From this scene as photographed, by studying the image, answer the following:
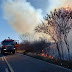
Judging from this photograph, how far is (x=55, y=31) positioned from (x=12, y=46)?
450 inches

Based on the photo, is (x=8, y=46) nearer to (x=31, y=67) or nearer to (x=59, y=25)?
(x=59, y=25)

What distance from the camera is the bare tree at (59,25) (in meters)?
18.5

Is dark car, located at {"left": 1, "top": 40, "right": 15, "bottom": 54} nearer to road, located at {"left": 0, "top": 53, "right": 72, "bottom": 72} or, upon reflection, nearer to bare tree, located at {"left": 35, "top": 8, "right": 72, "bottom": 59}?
bare tree, located at {"left": 35, "top": 8, "right": 72, "bottom": 59}

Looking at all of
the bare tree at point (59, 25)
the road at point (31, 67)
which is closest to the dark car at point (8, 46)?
the bare tree at point (59, 25)

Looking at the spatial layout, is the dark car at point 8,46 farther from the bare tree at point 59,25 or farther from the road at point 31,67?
the road at point 31,67

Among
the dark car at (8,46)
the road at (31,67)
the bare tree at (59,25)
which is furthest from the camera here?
the dark car at (8,46)

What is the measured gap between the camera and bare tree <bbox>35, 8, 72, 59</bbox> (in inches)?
730

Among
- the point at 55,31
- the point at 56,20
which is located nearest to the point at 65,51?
the point at 55,31

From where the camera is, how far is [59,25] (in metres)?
20.2

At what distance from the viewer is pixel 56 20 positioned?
20203 mm

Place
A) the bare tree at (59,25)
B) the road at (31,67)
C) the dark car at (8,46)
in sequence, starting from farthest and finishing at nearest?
1. the dark car at (8,46)
2. the bare tree at (59,25)
3. the road at (31,67)

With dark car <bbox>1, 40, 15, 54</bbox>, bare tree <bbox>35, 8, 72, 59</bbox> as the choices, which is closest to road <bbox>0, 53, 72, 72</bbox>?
bare tree <bbox>35, 8, 72, 59</bbox>

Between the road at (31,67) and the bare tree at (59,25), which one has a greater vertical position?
the bare tree at (59,25)

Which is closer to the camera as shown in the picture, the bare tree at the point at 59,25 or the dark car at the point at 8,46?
the bare tree at the point at 59,25
